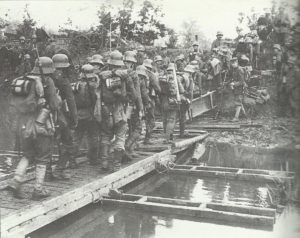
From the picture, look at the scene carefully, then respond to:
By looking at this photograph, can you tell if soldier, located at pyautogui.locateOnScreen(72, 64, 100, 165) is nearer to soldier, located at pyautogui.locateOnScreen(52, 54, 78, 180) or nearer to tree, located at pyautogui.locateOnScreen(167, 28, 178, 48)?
soldier, located at pyautogui.locateOnScreen(52, 54, 78, 180)

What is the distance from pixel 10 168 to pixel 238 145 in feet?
21.8

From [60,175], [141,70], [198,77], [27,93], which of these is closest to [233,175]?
[141,70]

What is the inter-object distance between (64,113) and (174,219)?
2.56 metres

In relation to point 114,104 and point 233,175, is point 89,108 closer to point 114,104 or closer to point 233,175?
point 114,104

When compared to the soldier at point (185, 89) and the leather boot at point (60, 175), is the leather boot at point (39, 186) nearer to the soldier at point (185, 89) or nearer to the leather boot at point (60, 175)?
the leather boot at point (60, 175)

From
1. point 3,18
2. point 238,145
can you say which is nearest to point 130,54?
point 238,145

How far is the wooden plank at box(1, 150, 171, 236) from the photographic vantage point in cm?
518

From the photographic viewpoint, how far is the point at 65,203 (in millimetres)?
6098

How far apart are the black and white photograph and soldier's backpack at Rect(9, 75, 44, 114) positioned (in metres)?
0.01

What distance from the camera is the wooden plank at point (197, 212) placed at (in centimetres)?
618

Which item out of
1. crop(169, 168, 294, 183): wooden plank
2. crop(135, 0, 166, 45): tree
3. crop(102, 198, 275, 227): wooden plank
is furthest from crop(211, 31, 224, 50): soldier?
crop(102, 198, 275, 227): wooden plank

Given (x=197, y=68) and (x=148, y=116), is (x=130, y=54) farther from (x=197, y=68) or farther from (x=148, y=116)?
(x=197, y=68)

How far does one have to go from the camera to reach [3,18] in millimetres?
16062

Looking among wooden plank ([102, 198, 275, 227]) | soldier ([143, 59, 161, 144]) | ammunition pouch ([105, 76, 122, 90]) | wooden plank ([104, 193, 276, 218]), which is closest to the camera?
wooden plank ([102, 198, 275, 227])
